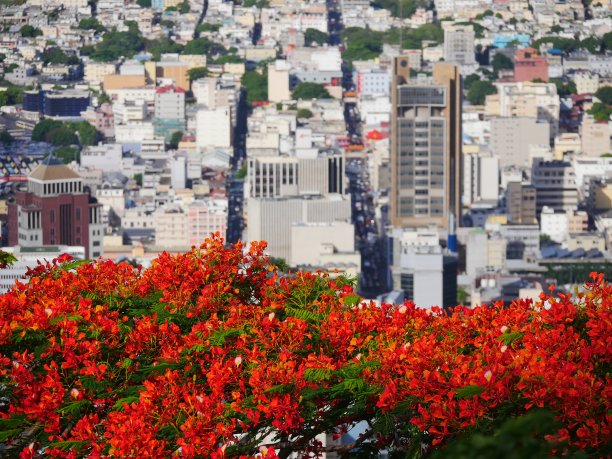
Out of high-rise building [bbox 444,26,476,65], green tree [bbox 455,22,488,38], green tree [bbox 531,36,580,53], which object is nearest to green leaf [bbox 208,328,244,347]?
high-rise building [bbox 444,26,476,65]

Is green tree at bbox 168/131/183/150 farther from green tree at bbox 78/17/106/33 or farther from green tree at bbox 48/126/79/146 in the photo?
green tree at bbox 78/17/106/33

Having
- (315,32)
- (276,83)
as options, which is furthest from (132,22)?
(276,83)

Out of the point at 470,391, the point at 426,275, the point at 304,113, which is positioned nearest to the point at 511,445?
the point at 470,391

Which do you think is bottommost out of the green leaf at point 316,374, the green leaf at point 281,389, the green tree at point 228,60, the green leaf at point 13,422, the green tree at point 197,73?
the green leaf at point 13,422

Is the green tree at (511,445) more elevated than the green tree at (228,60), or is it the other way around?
the green tree at (228,60)

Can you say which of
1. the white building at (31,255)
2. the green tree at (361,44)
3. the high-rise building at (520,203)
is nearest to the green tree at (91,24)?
the green tree at (361,44)

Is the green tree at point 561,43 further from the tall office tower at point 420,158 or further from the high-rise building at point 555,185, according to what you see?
the tall office tower at point 420,158
